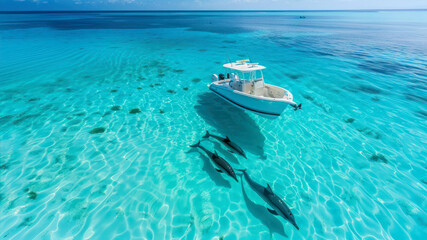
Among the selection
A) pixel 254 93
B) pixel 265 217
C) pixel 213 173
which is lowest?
Answer: pixel 265 217

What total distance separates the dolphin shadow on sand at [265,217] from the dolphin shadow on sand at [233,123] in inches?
123

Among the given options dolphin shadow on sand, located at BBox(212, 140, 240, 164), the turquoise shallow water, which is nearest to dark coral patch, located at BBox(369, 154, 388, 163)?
the turquoise shallow water

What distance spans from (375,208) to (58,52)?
43.3 m

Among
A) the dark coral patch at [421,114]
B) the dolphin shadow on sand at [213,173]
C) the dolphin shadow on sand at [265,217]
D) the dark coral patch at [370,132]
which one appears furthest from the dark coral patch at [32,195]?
the dark coral patch at [421,114]

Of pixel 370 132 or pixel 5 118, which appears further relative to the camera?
pixel 5 118

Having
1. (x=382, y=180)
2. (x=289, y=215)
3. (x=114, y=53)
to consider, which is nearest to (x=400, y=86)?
(x=382, y=180)

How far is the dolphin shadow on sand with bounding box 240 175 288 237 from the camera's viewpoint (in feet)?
22.4

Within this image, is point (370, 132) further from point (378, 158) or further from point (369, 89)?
point (369, 89)

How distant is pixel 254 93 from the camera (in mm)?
12336

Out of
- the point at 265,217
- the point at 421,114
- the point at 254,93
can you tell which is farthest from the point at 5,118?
the point at 421,114

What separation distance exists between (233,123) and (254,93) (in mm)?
2578

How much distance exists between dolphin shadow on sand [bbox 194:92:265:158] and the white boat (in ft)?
3.90

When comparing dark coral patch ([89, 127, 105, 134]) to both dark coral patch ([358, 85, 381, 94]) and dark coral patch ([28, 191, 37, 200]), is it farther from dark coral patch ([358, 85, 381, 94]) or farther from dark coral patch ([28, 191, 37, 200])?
dark coral patch ([358, 85, 381, 94])

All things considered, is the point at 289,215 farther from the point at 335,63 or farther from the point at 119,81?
the point at 335,63
